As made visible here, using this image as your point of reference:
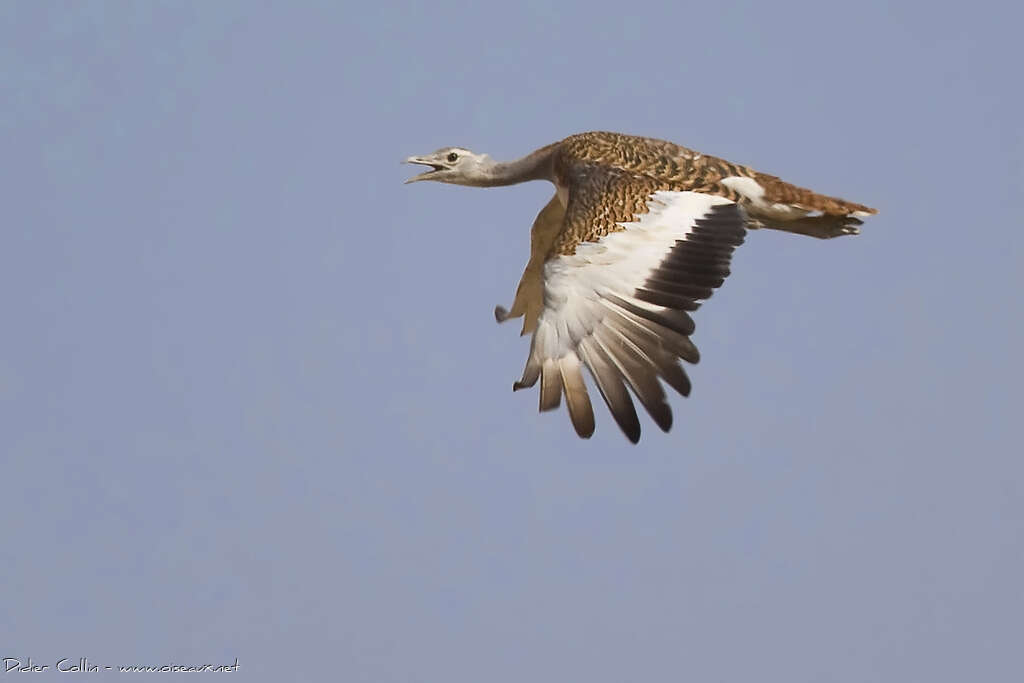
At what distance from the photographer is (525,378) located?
581 inches

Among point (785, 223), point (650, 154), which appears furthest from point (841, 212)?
point (650, 154)

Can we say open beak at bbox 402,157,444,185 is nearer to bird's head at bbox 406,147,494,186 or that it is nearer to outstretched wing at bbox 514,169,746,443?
bird's head at bbox 406,147,494,186

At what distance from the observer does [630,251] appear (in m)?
15.8

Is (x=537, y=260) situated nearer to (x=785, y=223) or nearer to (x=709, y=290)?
(x=785, y=223)

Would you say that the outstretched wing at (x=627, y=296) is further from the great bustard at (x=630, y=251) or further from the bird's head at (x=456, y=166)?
Answer: the bird's head at (x=456, y=166)

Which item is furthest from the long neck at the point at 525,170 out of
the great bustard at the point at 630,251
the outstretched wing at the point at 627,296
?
the outstretched wing at the point at 627,296

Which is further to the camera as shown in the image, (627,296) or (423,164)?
(423,164)

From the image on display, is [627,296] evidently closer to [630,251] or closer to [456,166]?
[630,251]

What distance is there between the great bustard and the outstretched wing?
11mm

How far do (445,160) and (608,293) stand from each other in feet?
19.5

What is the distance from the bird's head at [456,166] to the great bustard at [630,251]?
2.50 ft

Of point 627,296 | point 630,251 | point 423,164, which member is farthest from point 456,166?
point 627,296

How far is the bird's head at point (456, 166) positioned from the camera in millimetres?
20469

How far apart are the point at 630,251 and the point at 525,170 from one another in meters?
4.20
